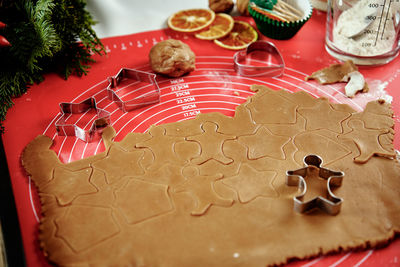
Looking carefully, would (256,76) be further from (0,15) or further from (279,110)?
(0,15)

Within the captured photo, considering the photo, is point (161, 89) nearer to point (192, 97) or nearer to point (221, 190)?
point (192, 97)

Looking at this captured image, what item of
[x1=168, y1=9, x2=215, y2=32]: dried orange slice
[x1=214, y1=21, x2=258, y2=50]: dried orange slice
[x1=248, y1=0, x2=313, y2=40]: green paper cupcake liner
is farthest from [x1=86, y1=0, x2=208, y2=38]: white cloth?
[x1=248, y1=0, x2=313, y2=40]: green paper cupcake liner

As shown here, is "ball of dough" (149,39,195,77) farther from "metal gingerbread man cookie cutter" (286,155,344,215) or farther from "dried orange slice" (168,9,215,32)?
"metal gingerbread man cookie cutter" (286,155,344,215)

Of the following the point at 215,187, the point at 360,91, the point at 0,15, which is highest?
the point at 0,15

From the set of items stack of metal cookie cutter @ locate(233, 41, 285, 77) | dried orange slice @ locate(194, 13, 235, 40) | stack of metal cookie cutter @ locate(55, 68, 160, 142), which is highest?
stack of metal cookie cutter @ locate(55, 68, 160, 142)

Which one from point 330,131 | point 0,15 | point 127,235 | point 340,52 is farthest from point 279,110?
point 0,15

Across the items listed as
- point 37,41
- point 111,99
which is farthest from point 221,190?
point 37,41
